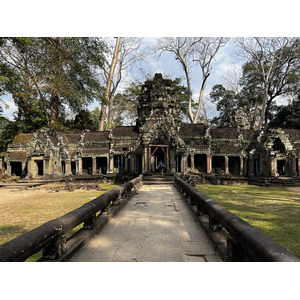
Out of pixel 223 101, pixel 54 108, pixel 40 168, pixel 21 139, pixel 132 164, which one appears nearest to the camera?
pixel 132 164

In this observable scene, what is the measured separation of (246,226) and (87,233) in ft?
9.61

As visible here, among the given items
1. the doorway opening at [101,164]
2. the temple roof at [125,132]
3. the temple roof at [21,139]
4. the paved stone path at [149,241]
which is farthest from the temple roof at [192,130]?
the temple roof at [21,139]

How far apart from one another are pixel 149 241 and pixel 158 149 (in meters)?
17.3

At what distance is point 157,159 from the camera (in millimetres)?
22047

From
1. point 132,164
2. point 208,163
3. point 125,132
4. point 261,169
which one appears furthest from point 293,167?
point 125,132

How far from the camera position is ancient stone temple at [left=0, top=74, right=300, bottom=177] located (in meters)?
20.2

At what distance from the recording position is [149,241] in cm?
380

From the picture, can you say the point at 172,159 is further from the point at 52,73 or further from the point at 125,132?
the point at 52,73

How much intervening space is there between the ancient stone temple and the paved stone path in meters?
13.6

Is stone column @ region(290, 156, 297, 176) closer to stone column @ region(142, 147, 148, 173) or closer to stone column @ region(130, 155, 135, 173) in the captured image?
stone column @ region(142, 147, 148, 173)

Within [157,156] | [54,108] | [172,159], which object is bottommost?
[172,159]

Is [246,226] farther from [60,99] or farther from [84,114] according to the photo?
[84,114]

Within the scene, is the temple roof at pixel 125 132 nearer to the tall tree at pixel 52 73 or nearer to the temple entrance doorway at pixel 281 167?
the tall tree at pixel 52 73

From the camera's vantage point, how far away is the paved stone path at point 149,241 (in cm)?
320
